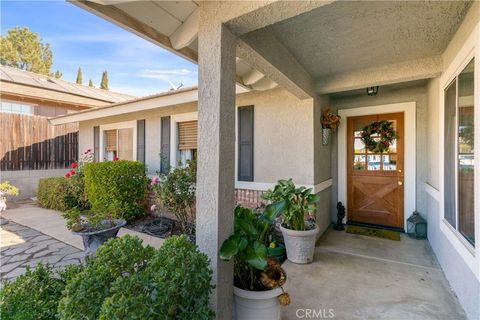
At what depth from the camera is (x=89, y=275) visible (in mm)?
1673

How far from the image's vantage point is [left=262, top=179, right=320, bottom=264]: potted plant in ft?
12.4

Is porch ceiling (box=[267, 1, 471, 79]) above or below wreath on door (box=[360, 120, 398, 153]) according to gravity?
above

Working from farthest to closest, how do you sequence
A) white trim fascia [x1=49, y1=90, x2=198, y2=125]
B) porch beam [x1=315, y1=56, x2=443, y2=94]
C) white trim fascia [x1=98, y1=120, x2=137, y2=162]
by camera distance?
white trim fascia [x1=98, y1=120, x2=137, y2=162], white trim fascia [x1=49, y1=90, x2=198, y2=125], porch beam [x1=315, y1=56, x2=443, y2=94]

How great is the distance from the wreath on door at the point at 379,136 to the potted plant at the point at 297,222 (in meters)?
2.79

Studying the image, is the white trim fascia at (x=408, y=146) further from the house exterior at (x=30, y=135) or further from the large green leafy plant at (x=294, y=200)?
the house exterior at (x=30, y=135)

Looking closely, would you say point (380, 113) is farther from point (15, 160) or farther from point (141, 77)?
point (141, 77)

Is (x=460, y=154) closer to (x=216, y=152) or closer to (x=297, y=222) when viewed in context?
(x=297, y=222)

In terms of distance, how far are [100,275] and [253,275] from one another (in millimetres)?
1396

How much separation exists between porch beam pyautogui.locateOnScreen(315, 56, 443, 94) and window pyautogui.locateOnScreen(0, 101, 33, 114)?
46.7 ft

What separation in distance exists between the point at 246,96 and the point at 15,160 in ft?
32.2

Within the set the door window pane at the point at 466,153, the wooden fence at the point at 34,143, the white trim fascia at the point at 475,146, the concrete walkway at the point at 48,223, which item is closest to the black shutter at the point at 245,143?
the concrete walkway at the point at 48,223

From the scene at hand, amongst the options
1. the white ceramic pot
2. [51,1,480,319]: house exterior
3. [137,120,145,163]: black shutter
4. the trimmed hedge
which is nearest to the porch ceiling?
[51,1,480,319]: house exterior

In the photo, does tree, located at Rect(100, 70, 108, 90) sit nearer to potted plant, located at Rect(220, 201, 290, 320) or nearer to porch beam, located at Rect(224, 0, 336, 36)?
porch beam, located at Rect(224, 0, 336, 36)

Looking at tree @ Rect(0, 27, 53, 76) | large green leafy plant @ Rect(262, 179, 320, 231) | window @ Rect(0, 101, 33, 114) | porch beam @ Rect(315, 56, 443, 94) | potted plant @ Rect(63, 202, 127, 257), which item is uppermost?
tree @ Rect(0, 27, 53, 76)
